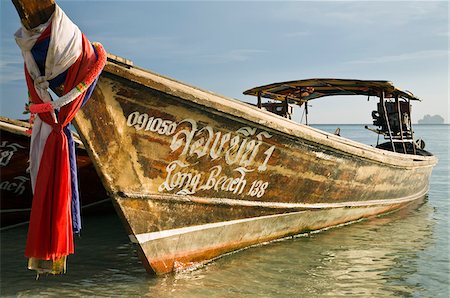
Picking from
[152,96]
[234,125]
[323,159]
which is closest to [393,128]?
[323,159]

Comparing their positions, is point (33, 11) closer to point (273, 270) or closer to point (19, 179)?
point (273, 270)

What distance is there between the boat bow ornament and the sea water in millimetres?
1081

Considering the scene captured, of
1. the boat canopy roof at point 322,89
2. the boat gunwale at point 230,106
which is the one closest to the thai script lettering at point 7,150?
the boat gunwale at point 230,106

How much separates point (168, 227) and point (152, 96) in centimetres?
146

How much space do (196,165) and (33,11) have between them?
84.6 inches

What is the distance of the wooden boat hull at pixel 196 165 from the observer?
3883mm

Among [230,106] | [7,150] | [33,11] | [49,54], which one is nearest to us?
[33,11]

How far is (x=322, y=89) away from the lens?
10008mm

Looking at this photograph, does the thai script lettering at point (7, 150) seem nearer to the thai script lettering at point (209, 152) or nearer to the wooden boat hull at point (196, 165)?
the wooden boat hull at point (196, 165)

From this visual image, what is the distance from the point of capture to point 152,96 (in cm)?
393

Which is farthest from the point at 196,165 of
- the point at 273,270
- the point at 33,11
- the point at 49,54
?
the point at 33,11

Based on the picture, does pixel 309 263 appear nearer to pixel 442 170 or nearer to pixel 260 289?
pixel 260 289

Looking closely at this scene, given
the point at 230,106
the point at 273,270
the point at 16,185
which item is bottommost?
the point at 273,270

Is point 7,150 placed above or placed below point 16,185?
above
